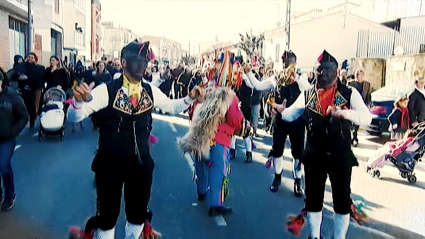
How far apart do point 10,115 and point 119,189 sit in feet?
8.29

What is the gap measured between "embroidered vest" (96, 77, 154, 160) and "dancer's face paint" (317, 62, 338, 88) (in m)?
1.81

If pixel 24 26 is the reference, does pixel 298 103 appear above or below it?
below

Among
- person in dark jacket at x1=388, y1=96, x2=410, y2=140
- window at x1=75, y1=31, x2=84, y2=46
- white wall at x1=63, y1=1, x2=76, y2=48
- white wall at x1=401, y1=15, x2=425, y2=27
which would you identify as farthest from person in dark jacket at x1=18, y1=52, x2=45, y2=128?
window at x1=75, y1=31, x2=84, y2=46

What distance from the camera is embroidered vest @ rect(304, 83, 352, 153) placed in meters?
4.91

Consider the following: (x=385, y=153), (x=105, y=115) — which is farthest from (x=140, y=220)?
(x=385, y=153)

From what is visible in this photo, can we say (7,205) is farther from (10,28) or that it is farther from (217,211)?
(10,28)

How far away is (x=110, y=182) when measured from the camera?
13.9 ft

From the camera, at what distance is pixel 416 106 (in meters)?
9.88

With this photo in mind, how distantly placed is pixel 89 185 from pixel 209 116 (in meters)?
2.61

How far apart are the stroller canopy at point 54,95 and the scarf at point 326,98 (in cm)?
884

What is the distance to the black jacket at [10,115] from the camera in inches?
238

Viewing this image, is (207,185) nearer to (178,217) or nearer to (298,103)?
(178,217)

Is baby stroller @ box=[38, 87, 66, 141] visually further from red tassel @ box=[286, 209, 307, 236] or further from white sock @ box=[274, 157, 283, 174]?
red tassel @ box=[286, 209, 307, 236]

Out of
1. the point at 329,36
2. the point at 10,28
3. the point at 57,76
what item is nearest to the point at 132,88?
the point at 57,76
